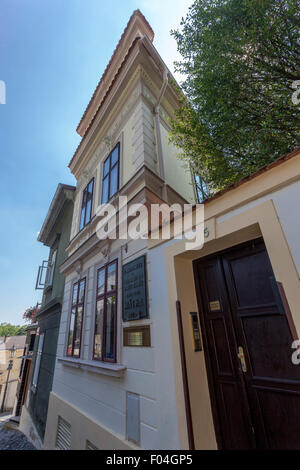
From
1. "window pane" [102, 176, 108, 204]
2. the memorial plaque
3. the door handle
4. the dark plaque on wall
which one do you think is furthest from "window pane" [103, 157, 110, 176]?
the door handle

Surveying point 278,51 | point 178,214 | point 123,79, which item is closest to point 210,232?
point 178,214

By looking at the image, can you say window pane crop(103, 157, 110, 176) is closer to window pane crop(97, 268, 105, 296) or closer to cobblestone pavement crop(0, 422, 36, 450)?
window pane crop(97, 268, 105, 296)

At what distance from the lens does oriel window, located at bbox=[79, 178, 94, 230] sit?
22.3 feet

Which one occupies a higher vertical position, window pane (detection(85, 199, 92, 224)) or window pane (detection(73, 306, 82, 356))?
window pane (detection(85, 199, 92, 224))

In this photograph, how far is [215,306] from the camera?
2945mm

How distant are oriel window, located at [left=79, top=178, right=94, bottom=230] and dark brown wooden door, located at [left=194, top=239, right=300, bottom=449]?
4980 mm

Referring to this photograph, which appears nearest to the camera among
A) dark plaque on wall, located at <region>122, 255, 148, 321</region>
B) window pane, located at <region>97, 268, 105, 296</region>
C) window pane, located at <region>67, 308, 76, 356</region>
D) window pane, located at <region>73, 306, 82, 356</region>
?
dark plaque on wall, located at <region>122, 255, 148, 321</region>

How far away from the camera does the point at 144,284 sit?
350 centimetres

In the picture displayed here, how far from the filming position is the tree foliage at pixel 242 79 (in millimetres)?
4008

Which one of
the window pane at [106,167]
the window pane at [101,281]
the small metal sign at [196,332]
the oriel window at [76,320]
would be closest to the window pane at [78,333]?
the oriel window at [76,320]

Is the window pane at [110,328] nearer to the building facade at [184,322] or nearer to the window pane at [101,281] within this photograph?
the building facade at [184,322]

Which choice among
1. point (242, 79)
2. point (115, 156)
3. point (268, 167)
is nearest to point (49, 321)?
point (115, 156)

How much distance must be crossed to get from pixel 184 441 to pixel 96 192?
241 inches
